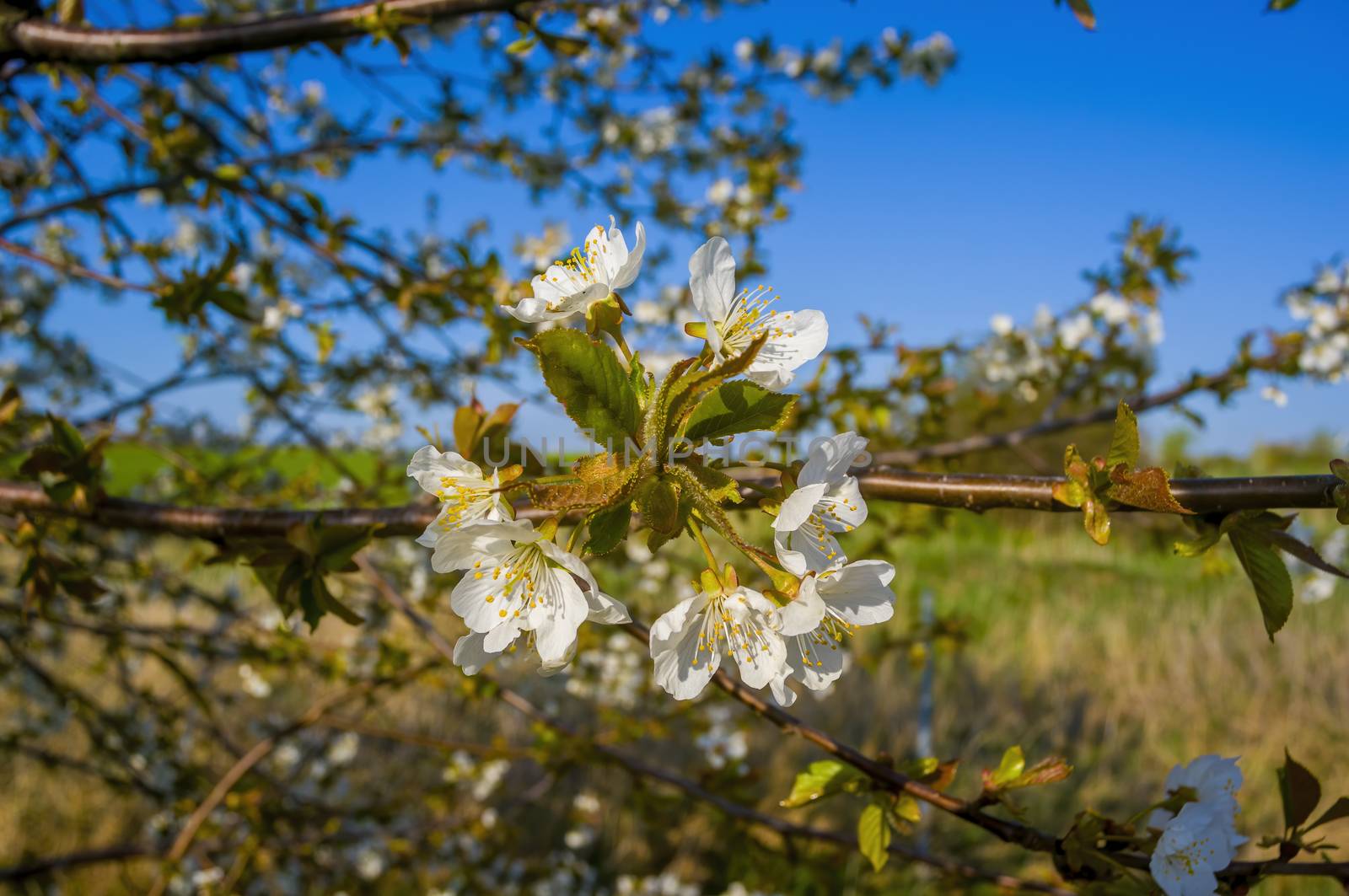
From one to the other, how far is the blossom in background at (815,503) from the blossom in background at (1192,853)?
1.18ft

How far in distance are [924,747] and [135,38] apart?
3127mm

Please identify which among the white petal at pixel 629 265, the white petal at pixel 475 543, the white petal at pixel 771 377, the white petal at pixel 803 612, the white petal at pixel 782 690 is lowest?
the white petal at pixel 782 690

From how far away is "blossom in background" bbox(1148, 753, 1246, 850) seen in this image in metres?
0.72

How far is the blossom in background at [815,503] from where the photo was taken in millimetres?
516

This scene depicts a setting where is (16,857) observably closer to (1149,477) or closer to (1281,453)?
(1149,477)

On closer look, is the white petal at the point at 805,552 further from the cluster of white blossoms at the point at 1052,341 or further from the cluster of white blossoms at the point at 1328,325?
the cluster of white blossoms at the point at 1328,325

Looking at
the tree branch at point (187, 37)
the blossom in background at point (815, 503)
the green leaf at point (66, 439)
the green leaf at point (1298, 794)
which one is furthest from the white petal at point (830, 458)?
the tree branch at point (187, 37)

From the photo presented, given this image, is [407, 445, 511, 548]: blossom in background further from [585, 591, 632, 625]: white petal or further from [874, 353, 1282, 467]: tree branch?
[874, 353, 1282, 467]: tree branch

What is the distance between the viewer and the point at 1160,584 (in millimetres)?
6848

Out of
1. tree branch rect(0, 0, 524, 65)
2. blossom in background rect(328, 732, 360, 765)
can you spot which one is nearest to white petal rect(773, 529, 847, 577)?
tree branch rect(0, 0, 524, 65)

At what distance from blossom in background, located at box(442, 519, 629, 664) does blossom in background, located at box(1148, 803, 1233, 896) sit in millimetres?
477

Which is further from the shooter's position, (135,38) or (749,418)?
(135,38)

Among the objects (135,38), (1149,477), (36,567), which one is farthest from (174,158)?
(1149,477)

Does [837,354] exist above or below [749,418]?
above
